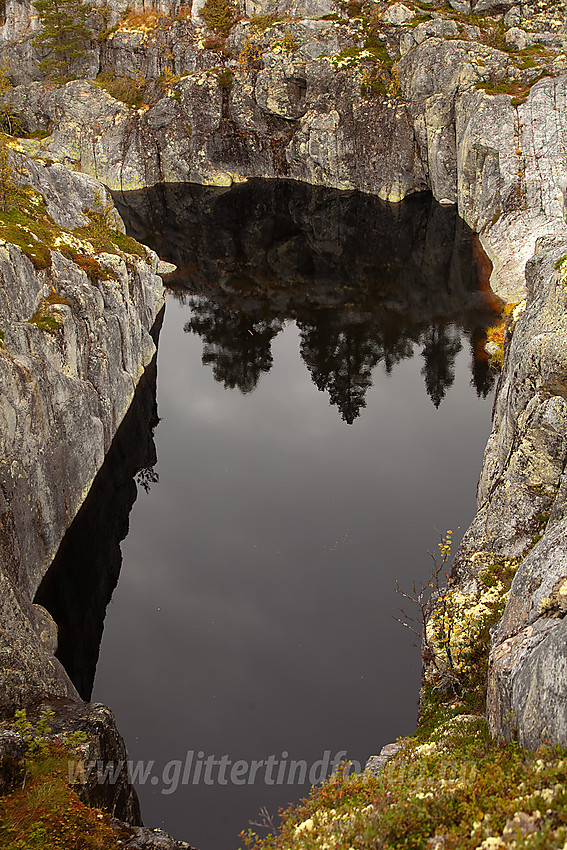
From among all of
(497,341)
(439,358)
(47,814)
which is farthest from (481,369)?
(47,814)

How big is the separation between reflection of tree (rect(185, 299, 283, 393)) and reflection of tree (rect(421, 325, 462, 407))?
443 inches

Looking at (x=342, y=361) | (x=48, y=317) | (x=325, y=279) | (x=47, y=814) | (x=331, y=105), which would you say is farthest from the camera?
(x=331, y=105)

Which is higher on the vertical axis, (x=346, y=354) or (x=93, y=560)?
(x=346, y=354)

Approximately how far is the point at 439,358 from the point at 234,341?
15418 millimetres

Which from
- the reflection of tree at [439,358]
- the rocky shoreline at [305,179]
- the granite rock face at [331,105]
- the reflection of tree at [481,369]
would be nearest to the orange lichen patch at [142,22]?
the rocky shoreline at [305,179]

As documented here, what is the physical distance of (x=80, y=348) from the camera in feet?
109

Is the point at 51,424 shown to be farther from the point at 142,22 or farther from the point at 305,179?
the point at 142,22

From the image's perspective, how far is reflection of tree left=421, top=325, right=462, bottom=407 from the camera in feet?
138

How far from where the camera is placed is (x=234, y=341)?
161 feet

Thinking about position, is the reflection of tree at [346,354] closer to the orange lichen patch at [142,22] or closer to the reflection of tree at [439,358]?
the reflection of tree at [439,358]

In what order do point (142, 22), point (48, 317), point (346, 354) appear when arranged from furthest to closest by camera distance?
point (142, 22) < point (346, 354) < point (48, 317)

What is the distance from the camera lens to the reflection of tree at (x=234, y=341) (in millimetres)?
44969

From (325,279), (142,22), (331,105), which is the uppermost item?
(142,22)

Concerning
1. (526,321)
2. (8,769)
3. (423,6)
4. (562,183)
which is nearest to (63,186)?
(526,321)
